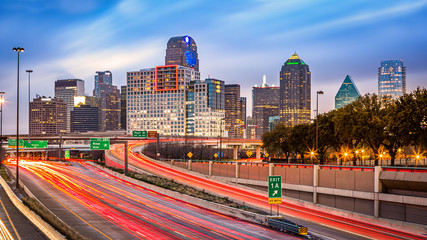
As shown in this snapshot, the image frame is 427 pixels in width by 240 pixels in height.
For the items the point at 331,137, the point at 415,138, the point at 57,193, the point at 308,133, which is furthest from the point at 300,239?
the point at 308,133

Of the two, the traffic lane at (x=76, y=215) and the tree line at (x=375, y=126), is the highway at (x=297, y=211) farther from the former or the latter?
the traffic lane at (x=76, y=215)

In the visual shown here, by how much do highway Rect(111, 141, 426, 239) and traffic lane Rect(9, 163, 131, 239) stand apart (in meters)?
17.0

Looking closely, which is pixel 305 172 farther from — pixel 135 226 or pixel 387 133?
pixel 135 226

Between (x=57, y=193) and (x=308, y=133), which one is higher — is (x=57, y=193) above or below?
below

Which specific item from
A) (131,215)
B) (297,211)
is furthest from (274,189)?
(131,215)

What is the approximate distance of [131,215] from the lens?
132 feet

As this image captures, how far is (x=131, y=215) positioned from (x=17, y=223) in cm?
962

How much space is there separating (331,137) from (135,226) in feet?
161

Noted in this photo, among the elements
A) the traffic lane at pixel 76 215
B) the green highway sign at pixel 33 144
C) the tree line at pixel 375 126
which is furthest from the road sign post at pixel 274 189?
the green highway sign at pixel 33 144

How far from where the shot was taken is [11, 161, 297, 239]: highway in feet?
107

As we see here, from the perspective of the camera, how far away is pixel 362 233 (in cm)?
3416

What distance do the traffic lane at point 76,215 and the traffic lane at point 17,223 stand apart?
284cm

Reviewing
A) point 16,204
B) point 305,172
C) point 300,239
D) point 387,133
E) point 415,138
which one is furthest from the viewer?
point 387,133

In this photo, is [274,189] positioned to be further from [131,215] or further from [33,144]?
[33,144]
